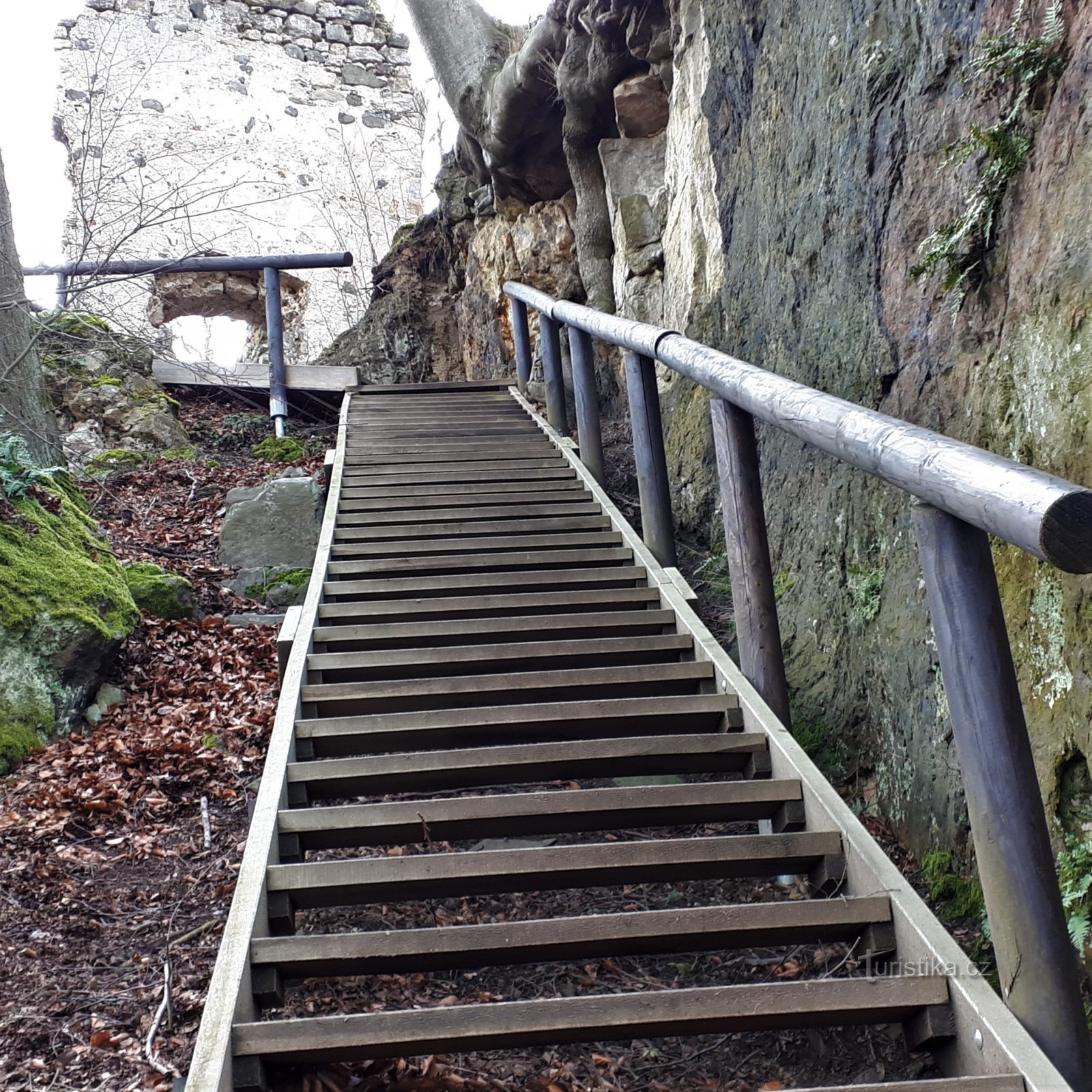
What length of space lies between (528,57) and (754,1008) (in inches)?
302

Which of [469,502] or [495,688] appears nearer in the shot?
[495,688]

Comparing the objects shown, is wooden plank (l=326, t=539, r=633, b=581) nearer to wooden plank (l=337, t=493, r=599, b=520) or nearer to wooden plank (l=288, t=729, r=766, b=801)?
wooden plank (l=337, t=493, r=599, b=520)

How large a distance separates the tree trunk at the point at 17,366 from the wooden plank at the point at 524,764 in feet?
12.5

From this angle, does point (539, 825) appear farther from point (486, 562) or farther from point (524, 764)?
point (486, 562)

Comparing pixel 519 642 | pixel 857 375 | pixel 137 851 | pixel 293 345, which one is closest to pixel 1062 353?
pixel 857 375

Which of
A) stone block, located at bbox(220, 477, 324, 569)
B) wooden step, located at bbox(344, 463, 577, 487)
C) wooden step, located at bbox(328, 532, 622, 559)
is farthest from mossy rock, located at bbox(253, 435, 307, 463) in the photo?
wooden step, located at bbox(328, 532, 622, 559)

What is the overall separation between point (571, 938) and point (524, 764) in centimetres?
75

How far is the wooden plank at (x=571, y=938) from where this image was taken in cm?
225

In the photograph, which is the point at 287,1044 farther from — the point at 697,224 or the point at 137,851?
the point at 697,224

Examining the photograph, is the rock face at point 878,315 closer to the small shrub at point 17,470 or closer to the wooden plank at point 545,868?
the wooden plank at point 545,868

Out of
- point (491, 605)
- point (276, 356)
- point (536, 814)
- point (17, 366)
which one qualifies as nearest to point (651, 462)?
point (491, 605)

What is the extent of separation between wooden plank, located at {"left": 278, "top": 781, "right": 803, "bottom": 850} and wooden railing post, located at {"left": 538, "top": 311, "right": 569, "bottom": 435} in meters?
4.49

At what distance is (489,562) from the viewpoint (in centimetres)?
458

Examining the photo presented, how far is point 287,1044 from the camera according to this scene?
1.99 meters
